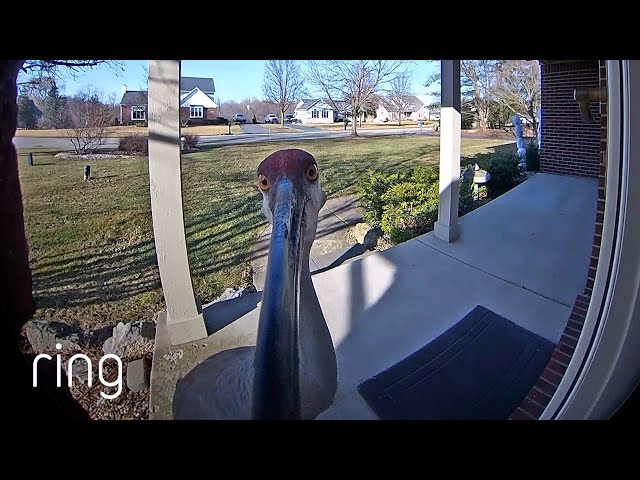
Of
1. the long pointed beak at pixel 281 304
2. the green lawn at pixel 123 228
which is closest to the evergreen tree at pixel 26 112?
the green lawn at pixel 123 228

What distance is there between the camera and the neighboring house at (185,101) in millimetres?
1611

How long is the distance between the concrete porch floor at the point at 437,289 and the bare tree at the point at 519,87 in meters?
0.47

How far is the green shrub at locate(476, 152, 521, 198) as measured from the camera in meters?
2.35

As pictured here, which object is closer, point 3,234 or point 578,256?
point 3,234

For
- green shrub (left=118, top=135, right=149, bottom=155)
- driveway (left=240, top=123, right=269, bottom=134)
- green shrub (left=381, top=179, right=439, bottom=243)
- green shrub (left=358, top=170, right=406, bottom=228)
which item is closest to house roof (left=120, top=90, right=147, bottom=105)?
green shrub (left=118, top=135, right=149, bottom=155)

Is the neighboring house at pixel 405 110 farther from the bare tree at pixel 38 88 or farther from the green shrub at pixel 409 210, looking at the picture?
the bare tree at pixel 38 88

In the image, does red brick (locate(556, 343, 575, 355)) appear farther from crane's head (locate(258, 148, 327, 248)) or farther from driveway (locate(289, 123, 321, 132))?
driveway (locate(289, 123, 321, 132))

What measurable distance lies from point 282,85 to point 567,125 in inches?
59.1

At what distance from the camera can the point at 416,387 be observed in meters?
1.80

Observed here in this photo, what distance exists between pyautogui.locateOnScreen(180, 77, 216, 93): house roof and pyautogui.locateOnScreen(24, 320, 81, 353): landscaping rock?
1.03 m

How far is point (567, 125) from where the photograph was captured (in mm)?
2209
